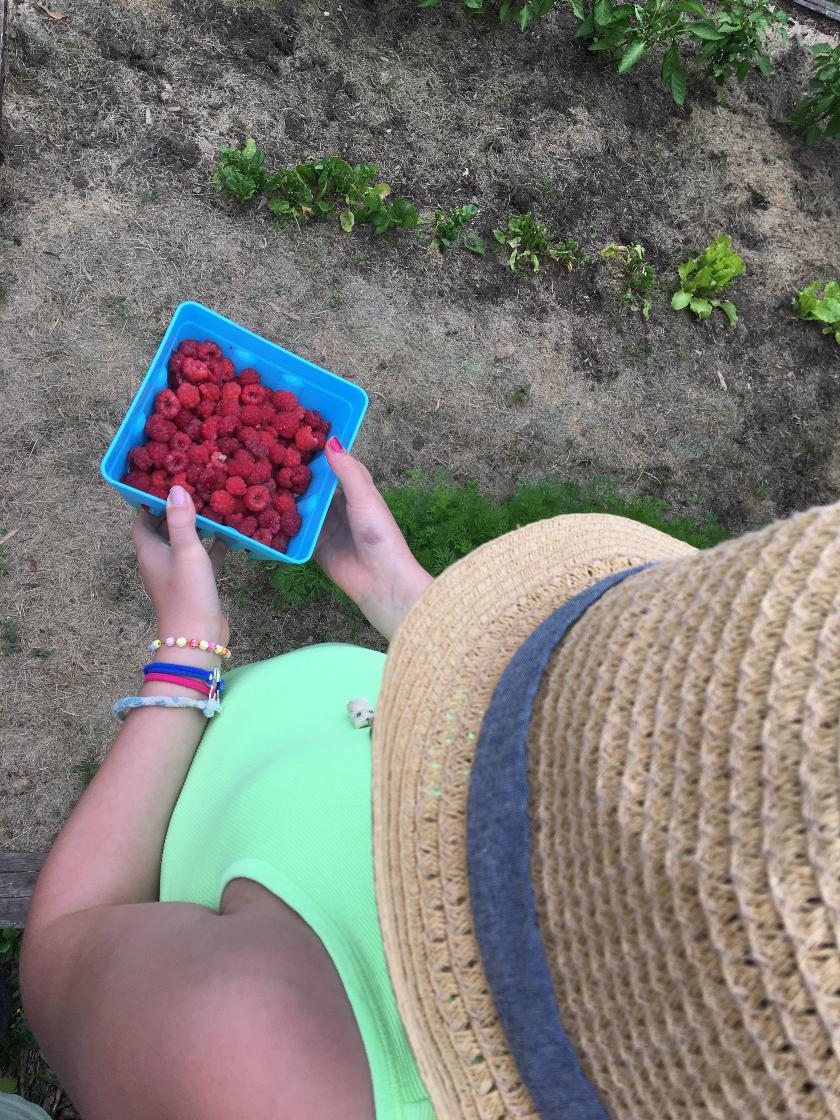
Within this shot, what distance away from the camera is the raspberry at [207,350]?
2.00m

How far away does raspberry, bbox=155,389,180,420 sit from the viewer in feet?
6.38

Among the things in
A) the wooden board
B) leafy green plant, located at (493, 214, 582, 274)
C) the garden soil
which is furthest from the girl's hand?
leafy green plant, located at (493, 214, 582, 274)

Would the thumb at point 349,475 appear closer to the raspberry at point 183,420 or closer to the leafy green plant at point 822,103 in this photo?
the raspberry at point 183,420

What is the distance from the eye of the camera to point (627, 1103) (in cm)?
70

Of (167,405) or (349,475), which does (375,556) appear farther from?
(167,405)

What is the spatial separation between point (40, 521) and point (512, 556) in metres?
2.01

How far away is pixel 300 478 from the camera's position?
80.5 inches

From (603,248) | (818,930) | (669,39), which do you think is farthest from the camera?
(669,39)

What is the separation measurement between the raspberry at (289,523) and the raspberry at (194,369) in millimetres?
413

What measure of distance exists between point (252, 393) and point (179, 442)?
248 millimetres

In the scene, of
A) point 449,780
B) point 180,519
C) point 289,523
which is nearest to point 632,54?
point 289,523

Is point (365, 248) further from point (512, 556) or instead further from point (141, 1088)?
point (141, 1088)

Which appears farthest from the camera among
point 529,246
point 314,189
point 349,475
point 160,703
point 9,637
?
point 529,246

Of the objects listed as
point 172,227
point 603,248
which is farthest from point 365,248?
point 603,248
